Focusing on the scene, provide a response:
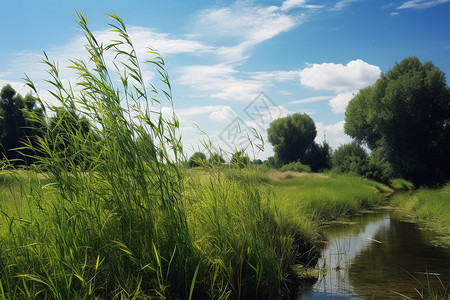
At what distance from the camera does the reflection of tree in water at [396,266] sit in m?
3.76

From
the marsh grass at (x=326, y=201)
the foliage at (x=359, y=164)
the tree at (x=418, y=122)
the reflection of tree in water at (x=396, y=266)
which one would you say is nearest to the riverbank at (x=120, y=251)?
the reflection of tree in water at (x=396, y=266)

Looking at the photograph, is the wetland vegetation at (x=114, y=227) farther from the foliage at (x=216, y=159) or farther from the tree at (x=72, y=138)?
the foliage at (x=216, y=159)

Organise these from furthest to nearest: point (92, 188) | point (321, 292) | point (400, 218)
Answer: point (400, 218) < point (321, 292) < point (92, 188)

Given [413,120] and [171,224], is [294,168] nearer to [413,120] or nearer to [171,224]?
[413,120]

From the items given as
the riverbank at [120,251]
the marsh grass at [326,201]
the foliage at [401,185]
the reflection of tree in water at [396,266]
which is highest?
the riverbank at [120,251]

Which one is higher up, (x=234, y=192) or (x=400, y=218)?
(x=234, y=192)

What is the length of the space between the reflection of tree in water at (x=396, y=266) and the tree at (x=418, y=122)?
18.8 m

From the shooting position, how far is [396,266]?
4.61 metres

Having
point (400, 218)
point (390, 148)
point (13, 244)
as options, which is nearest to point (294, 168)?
point (390, 148)

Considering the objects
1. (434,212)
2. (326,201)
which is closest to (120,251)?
(326,201)

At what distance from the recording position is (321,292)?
365 centimetres

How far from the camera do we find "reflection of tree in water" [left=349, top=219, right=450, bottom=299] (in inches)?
A: 148

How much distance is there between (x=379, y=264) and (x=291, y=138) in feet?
106

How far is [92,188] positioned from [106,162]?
0.20 meters
